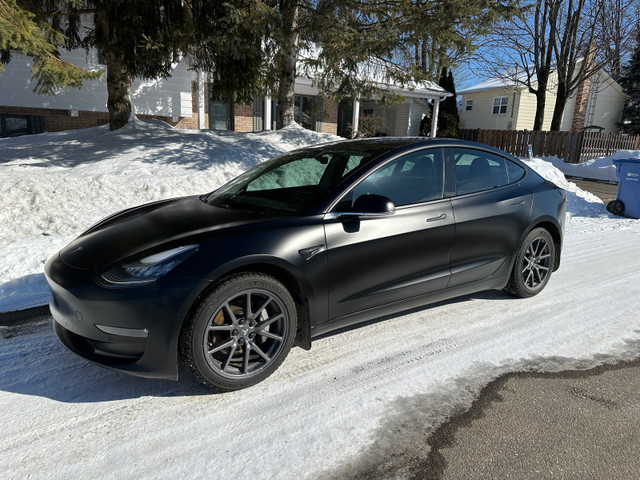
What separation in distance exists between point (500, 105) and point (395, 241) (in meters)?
33.2

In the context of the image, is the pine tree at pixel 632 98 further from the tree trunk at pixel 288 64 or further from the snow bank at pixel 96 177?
the tree trunk at pixel 288 64

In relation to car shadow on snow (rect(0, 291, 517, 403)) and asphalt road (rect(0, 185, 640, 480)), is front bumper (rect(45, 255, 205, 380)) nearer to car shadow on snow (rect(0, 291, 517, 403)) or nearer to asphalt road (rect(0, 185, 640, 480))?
car shadow on snow (rect(0, 291, 517, 403))

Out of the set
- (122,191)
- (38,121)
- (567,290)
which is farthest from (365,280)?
(38,121)

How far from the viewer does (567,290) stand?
4.82 metres

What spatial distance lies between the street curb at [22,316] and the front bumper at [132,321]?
1479 mm

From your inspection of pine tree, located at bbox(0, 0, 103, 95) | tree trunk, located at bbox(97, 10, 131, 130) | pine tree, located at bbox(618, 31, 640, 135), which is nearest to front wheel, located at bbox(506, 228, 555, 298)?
→ pine tree, located at bbox(0, 0, 103, 95)

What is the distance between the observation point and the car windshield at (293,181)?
3383mm

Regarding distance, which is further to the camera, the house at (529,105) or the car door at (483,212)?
the house at (529,105)

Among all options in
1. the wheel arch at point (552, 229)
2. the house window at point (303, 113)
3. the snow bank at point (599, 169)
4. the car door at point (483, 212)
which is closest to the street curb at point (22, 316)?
the car door at point (483, 212)

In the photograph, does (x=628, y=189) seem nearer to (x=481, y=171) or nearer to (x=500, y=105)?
(x=481, y=171)

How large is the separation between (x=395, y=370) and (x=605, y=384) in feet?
4.57

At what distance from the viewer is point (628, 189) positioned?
29.4ft

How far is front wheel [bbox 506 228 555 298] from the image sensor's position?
14.5ft

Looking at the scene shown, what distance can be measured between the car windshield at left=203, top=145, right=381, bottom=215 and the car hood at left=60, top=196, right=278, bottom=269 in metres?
0.24
